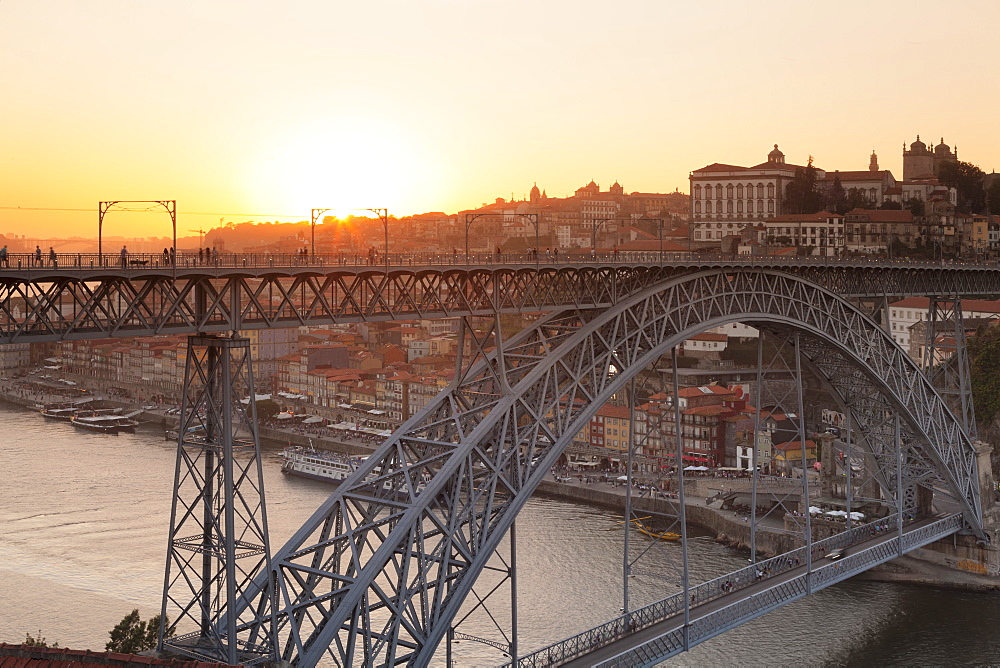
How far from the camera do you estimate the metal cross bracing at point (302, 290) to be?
40.0 ft

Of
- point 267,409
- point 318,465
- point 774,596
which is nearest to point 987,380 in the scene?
point 774,596

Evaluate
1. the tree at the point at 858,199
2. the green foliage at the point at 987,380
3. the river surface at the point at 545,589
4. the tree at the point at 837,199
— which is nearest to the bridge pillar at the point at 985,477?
the river surface at the point at 545,589

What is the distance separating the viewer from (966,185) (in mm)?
65750

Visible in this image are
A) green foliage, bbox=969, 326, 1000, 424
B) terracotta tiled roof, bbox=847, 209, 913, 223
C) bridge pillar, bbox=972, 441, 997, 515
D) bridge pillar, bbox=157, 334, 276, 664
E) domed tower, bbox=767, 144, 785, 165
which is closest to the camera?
bridge pillar, bbox=157, 334, 276, 664

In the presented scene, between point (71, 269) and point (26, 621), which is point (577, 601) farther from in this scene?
point (71, 269)

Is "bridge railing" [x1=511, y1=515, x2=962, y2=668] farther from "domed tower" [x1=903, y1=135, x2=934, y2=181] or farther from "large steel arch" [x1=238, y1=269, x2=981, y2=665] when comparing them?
"domed tower" [x1=903, y1=135, x2=934, y2=181]

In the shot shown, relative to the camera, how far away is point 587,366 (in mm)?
17578

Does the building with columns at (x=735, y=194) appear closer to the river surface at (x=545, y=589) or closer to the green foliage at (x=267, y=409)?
the green foliage at (x=267, y=409)

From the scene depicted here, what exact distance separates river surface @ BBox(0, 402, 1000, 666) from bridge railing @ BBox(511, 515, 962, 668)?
4.92 feet

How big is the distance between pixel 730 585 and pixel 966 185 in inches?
1996

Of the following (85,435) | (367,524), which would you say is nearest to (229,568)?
(367,524)

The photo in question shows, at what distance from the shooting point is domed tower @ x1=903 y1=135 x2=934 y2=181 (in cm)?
7756

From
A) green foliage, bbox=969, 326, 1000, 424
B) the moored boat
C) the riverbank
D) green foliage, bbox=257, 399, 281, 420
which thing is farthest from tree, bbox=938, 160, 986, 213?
the moored boat

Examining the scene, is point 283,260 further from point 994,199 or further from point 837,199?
point 994,199
